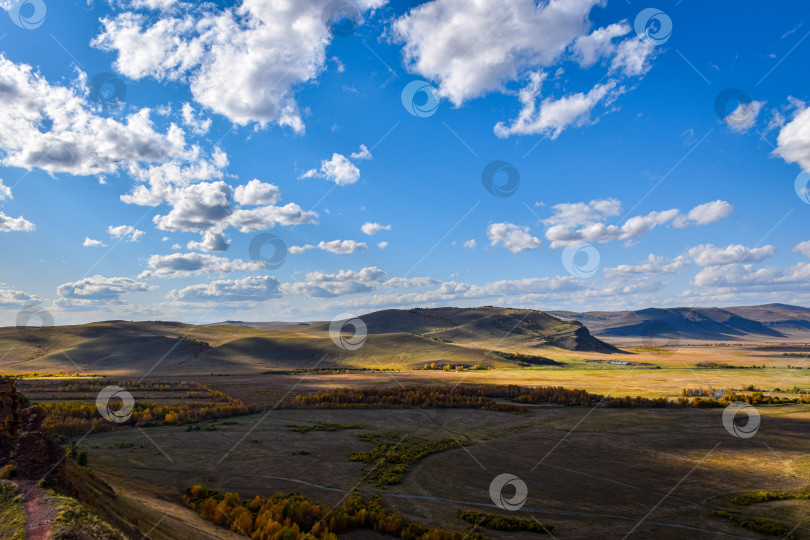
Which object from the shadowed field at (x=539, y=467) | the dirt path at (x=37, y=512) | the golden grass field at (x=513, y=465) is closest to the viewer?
the dirt path at (x=37, y=512)

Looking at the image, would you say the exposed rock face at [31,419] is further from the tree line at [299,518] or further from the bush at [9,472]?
the tree line at [299,518]

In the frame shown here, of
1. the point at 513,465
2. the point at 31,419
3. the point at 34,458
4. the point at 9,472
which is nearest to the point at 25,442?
the point at 34,458

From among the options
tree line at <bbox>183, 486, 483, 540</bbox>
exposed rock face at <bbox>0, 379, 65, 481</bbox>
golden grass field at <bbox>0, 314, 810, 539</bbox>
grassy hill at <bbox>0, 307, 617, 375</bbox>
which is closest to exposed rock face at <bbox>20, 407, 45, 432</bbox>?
exposed rock face at <bbox>0, 379, 65, 481</bbox>

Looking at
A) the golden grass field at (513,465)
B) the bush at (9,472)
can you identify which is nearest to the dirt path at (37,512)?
the bush at (9,472)

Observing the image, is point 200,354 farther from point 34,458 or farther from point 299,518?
point 34,458

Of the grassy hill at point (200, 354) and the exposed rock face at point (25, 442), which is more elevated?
the grassy hill at point (200, 354)

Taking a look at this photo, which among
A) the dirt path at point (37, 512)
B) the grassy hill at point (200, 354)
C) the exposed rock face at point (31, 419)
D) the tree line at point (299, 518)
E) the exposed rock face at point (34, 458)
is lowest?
the tree line at point (299, 518)

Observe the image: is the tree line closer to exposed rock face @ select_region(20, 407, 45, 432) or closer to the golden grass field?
the golden grass field

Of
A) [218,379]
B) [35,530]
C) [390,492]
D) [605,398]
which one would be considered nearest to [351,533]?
[390,492]
